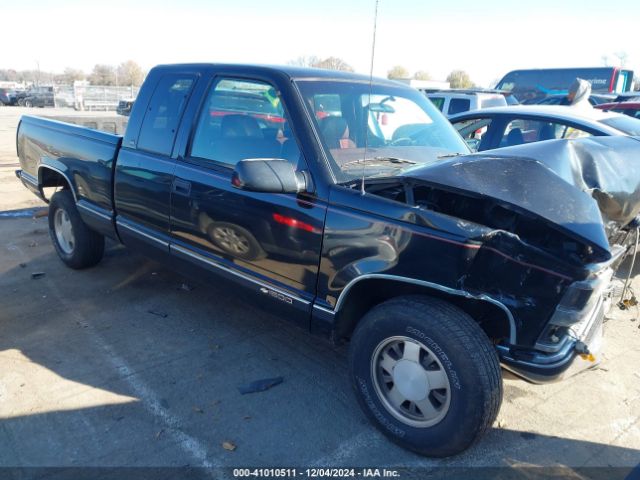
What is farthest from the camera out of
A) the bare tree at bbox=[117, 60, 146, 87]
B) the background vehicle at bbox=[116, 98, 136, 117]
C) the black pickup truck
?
the bare tree at bbox=[117, 60, 146, 87]

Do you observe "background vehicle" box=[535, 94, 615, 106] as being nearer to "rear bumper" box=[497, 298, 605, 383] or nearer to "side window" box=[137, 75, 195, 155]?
"side window" box=[137, 75, 195, 155]

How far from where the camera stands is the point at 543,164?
2684mm

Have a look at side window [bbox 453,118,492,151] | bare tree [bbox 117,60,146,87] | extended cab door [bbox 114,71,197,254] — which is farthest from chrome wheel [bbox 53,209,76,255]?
bare tree [bbox 117,60,146,87]

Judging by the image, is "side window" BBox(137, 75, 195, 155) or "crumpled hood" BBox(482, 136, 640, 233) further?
"side window" BBox(137, 75, 195, 155)

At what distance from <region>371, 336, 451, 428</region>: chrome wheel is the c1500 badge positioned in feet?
2.15

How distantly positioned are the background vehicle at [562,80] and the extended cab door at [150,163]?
20.6 meters

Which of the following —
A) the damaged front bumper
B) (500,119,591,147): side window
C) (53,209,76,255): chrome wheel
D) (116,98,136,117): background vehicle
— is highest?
(500,119,591,147): side window

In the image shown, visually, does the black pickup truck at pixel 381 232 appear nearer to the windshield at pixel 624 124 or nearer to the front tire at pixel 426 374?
the front tire at pixel 426 374

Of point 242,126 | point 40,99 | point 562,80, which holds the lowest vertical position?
point 40,99

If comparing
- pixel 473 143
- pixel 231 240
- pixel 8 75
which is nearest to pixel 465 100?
pixel 473 143

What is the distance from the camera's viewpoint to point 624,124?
227 inches

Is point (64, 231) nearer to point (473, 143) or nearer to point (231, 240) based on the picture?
point (231, 240)

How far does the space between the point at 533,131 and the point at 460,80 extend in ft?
140

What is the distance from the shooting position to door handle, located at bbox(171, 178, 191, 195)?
11.7ft
